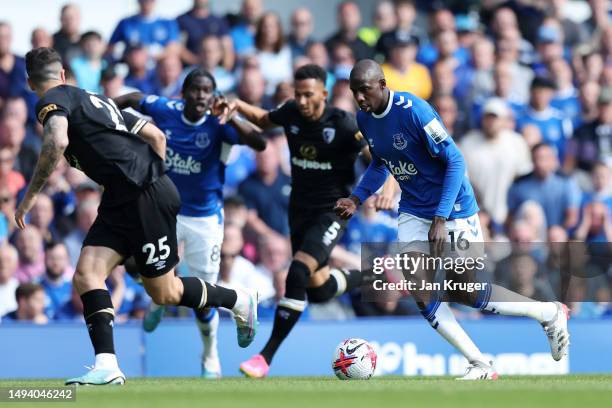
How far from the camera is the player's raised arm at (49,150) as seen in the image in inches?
364

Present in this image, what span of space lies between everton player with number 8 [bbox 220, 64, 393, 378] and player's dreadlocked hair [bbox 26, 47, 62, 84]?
8.75 feet

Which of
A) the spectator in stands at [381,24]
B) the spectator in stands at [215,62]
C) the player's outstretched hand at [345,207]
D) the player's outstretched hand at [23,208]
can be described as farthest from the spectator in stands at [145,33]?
the player's outstretched hand at [23,208]

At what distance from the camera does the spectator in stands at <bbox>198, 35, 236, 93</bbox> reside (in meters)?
17.3

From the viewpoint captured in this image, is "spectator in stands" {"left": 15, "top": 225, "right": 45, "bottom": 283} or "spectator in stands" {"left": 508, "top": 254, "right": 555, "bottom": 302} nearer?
"spectator in stands" {"left": 15, "top": 225, "right": 45, "bottom": 283}

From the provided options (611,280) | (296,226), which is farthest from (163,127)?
(611,280)

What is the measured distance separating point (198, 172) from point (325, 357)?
2790 millimetres

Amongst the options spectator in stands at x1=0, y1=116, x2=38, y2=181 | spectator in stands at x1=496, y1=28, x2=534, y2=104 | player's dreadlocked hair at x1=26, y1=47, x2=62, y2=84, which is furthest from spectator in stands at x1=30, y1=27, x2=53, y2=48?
player's dreadlocked hair at x1=26, y1=47, x2=62, y2=84

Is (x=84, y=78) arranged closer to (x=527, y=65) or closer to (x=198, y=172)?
(x=198, y=172)

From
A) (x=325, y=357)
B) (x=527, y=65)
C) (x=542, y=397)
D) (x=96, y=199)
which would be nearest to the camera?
(x=542, y=397)

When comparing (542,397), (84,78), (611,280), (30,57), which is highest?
(84,78)

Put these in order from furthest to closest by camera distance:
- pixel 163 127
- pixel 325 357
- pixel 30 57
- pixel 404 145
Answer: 1. pixel 325 357
2. pixel 163 127
3. pixel 404 145
4. pixel 30 57

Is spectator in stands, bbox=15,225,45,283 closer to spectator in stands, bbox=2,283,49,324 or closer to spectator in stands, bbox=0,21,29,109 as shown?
spectator in stands, bbox=2,283,49,324

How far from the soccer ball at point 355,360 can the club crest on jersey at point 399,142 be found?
177 cm

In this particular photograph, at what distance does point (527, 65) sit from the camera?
64.1 feet
